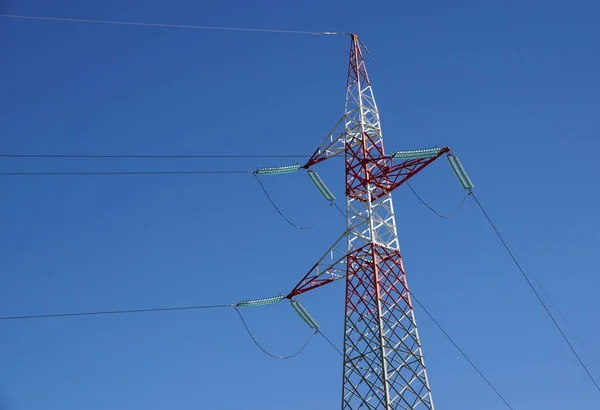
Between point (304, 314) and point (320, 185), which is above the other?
point (320, 185)

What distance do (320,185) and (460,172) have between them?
8.96m

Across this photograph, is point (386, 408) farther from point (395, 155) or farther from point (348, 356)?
point (395, 155)

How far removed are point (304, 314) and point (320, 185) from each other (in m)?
7.84

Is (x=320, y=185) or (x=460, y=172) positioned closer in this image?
(x=460, y=172)

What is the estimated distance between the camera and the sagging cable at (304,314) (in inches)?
1672

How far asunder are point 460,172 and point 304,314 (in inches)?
459

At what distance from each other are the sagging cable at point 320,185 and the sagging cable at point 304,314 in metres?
7.24

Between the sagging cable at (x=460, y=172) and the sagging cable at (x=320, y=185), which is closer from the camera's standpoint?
the sagging cable at (x=460, y=172)

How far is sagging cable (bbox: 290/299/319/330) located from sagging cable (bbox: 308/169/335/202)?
7.24 metres

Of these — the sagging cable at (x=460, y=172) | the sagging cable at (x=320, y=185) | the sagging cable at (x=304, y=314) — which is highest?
the sagging cable at (x=320, y=185)

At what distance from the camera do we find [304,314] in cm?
4331

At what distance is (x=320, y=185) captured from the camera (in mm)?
46000

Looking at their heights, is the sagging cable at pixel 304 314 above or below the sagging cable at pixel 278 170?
below

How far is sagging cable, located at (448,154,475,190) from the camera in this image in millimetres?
40000
